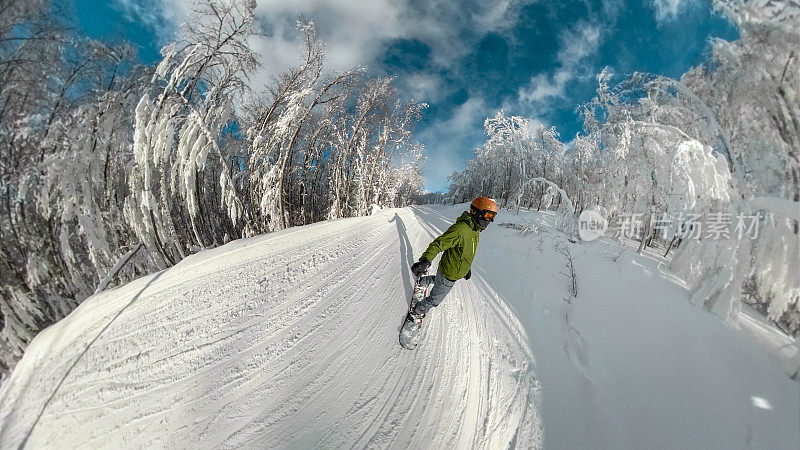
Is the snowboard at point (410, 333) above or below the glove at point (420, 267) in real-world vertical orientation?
below

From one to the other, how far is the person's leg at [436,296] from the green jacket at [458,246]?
7 cm

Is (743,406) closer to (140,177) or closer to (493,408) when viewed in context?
(493,408)

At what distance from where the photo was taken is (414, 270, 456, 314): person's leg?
9.45 feet

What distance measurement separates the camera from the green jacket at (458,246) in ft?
9.16

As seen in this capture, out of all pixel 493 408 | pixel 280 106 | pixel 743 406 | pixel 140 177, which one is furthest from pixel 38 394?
pixel 280 106

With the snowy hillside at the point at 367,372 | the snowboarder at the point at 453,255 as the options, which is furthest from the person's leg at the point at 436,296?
the snowy hillside at the point at 367,372

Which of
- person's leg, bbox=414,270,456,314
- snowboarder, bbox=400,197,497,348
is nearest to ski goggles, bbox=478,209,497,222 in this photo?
snowboarder, bbox=400,197,497,348

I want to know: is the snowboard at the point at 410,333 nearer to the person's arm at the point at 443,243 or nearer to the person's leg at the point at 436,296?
the person's leg at the point at 436,296

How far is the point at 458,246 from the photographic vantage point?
9.37 feet

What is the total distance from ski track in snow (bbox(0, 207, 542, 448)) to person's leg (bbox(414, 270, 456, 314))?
13.5 inches

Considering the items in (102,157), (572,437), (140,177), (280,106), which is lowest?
(572,437)

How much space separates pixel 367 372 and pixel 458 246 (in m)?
1.48

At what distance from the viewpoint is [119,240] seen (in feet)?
18.3

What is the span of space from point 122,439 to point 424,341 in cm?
231
